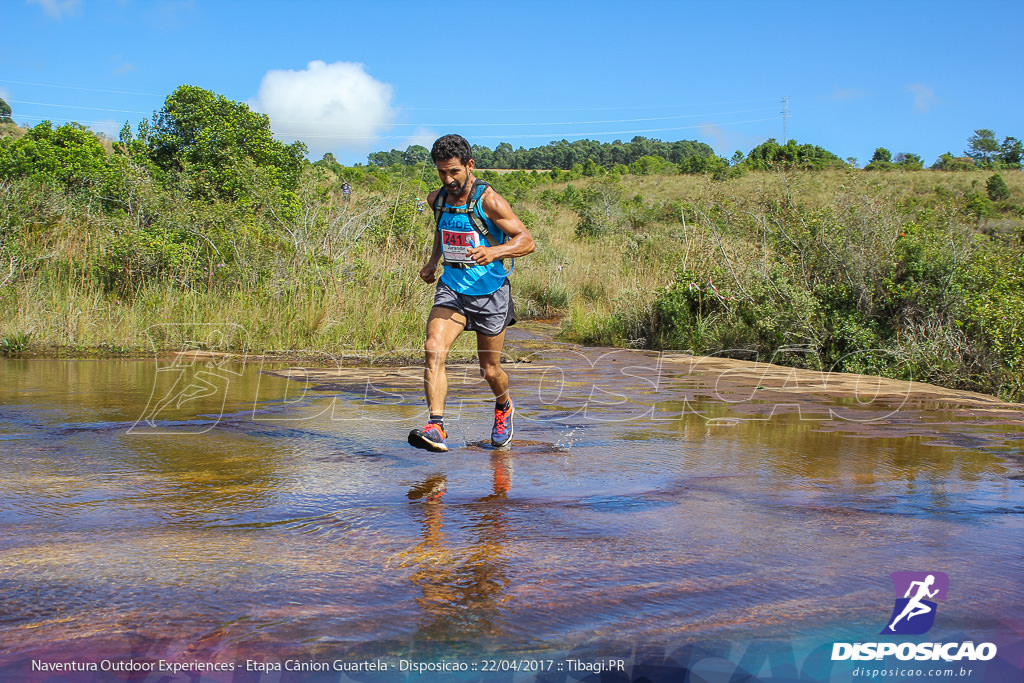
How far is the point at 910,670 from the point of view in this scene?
96.1 inches

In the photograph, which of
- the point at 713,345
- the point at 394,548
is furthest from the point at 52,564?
the point at 713,345

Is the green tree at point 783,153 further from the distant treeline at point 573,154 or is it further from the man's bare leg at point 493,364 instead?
the man's bare leg at point 493,364

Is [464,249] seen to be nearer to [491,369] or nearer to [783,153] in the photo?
[491,369]

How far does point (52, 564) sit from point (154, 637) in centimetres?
86

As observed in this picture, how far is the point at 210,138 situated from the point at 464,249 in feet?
47.7

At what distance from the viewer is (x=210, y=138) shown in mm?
17953

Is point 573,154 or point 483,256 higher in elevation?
point 573,154

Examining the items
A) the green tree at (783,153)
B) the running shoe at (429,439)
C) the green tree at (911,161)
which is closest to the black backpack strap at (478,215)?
the running shoe at (429,439)

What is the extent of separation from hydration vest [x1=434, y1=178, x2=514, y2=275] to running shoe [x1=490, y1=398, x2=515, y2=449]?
998 mm

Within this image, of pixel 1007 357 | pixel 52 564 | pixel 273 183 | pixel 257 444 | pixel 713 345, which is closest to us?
pixel 52 564

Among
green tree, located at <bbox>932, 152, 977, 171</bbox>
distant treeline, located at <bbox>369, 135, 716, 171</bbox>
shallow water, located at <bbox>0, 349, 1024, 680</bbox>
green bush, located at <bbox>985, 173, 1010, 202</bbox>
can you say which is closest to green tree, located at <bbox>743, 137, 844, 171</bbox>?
green bush, located at <bbox>985, 173, 1010, 202</bbox>

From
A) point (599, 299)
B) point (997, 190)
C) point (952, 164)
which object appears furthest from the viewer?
point (952, 164)

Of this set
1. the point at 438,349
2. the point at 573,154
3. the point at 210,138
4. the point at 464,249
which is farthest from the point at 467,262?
the point at 573,154

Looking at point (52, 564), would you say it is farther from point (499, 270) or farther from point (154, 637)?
point (499, 270)
